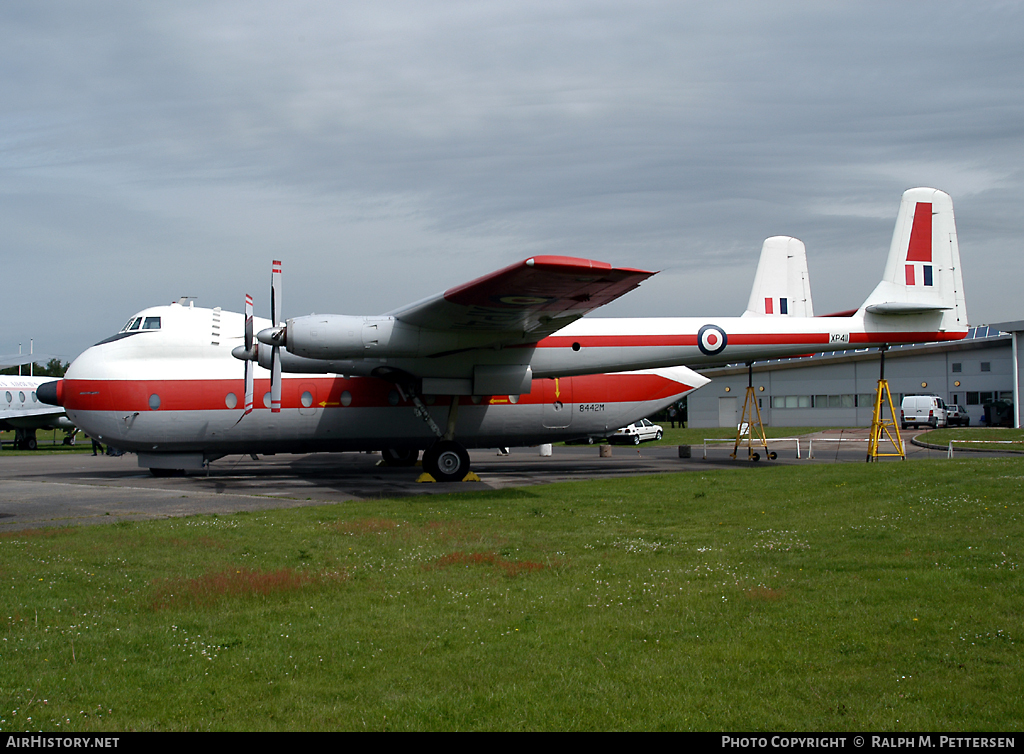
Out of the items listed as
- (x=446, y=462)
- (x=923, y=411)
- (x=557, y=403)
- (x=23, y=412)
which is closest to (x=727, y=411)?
(x=923, y=411)

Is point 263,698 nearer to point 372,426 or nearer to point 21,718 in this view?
point 21,718

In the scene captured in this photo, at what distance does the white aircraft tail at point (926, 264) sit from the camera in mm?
21531

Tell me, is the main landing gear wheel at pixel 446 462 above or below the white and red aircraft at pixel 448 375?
below

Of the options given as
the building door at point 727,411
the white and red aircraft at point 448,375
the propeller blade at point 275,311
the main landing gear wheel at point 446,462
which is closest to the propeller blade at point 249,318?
the white and red aircraft at point 448,375

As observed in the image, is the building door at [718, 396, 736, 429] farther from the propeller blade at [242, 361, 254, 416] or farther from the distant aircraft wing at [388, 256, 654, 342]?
the propeller blade at [242, 361, 254, 416]

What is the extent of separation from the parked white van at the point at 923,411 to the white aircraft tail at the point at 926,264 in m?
30.3

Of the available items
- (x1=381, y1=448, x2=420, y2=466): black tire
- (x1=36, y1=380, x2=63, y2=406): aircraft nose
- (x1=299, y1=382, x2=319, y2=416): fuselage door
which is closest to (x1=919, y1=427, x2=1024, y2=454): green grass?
(x1=381, y1=448, x2=420, y2=466): black tire

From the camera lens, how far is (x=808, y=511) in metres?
11.7

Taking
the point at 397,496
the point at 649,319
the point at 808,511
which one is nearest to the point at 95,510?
the point at 397,496

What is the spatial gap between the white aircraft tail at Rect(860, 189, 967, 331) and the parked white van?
99.3ft

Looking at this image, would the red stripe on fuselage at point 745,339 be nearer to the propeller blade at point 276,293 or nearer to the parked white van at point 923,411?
the propeller blade at point 276,293

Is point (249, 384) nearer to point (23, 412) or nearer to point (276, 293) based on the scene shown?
point (276, 293)

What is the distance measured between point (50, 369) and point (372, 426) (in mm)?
124524

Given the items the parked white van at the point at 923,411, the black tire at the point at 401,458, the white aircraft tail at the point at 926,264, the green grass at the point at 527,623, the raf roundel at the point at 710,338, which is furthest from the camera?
the parked white van at the point at 923,411
